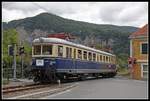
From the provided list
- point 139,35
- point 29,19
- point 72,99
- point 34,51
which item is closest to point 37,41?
point 34,51

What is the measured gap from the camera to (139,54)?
47.7 metres

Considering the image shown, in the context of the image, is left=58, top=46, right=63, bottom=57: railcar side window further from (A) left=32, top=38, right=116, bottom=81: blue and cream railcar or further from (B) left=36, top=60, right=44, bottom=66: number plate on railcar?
(B) left=36, top=60, right=44, bottom=66: number plate on railcar

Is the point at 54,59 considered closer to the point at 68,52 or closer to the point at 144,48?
the point at 68,52

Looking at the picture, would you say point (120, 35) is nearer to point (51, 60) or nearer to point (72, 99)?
point (51, 60)

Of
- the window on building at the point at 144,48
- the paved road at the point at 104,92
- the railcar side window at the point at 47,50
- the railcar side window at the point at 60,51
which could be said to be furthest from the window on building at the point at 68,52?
the window on building at the point at 144,48

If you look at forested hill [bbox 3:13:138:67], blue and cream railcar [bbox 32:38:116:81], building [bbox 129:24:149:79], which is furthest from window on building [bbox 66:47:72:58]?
forested hill [bbox 3:13:138:67]

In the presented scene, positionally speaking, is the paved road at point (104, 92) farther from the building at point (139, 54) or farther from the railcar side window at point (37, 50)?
the building at point (139, 54)

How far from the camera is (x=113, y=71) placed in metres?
48.5

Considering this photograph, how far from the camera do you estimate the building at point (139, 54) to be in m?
47.2

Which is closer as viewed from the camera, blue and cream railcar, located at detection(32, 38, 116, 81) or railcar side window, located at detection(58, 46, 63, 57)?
blue and cream railcar, located at detection(32, 38, 116, 81)

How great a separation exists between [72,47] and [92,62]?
6353 millimetres

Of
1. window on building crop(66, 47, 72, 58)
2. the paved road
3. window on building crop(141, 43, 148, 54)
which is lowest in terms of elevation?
the paved road

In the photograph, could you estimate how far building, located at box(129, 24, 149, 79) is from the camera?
155ft

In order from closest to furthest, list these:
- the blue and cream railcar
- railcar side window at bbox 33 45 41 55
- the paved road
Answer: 1. the paved road
2. the blue and cream railcar
3. railcar side window at bbox 33 45 41 55
